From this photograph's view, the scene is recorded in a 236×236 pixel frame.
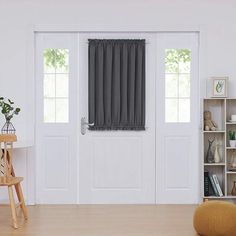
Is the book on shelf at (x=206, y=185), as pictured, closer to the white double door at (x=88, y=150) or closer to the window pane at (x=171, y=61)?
the white double door at (x=88, y=150)

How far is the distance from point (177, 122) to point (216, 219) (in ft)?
6.15

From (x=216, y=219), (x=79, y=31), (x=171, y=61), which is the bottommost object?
(x=216, y=219)

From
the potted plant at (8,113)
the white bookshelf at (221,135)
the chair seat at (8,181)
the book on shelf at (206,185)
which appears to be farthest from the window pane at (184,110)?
the chair seat at (8,181)

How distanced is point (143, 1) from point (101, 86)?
115 cm

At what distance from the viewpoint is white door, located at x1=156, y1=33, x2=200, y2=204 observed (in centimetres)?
593

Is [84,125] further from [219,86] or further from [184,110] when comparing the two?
[219,86]

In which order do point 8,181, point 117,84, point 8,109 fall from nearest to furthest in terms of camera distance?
point 8,181 → point 8,109 → point 117,84

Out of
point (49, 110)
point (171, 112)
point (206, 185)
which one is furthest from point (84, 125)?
point (206, 185)

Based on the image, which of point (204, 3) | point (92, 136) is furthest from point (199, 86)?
point (92, 136)

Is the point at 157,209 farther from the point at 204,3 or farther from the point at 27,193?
the point at 204,3

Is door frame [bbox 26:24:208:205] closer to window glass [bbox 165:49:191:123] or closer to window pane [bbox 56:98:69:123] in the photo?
window glass [bbox 165:49:191:123]

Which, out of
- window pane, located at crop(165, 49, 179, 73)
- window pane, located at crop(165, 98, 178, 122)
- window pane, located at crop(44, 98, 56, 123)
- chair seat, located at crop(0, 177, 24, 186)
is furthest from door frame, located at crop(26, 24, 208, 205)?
chair seat, located at crop(0, 177, 24, 186)

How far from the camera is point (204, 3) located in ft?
19.3

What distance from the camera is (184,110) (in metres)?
5.96
